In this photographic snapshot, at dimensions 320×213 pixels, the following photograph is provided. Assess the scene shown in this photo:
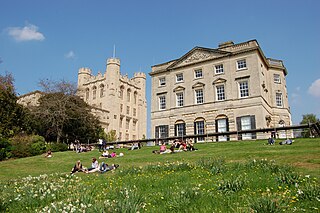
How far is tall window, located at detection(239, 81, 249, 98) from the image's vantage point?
3667 centimetres

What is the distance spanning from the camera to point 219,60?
129 feet

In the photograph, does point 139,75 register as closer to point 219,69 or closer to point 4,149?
point 219,69

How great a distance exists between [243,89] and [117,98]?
167ft

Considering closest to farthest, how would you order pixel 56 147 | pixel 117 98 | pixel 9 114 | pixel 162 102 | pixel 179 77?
pixel 9 114 → pixel 56 147 → pixel 179 77 → pixel 162 102 → pixel 117 98

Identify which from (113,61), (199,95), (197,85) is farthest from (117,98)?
(199,95)

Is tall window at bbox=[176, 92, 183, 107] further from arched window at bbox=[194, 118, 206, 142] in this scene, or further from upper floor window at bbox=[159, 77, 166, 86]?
arched window at bbox=[194, 118, 206, 142]

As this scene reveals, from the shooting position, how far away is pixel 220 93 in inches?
1524

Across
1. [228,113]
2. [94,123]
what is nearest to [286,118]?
[228,113]

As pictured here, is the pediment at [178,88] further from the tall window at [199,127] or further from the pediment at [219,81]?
the tall window at [199,127]

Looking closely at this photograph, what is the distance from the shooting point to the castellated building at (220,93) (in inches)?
1422

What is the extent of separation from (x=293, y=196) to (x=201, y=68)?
3524cm

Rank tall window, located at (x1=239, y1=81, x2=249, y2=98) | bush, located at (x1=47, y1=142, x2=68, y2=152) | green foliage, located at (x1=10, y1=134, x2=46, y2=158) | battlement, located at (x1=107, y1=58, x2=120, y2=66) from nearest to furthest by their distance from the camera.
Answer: green foliage, located at (x1=10, y1=134, x2=46, y2=158)
bush, located at (x1=47, y1=142, x2=68, y2=152)
tall window, located at (x1=239, y1=81, x2=249, y2=98)
battlement, located at (x1=107, y1=58, x2=120, y2=66)

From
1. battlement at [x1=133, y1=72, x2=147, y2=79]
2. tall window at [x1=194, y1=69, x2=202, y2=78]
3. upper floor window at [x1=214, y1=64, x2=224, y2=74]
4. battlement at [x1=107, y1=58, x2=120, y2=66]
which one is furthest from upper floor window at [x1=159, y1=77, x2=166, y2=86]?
battlement at [x1=133, y1=72, x2=147, y2=79]

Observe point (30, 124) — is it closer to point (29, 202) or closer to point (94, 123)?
point (94, 123)
